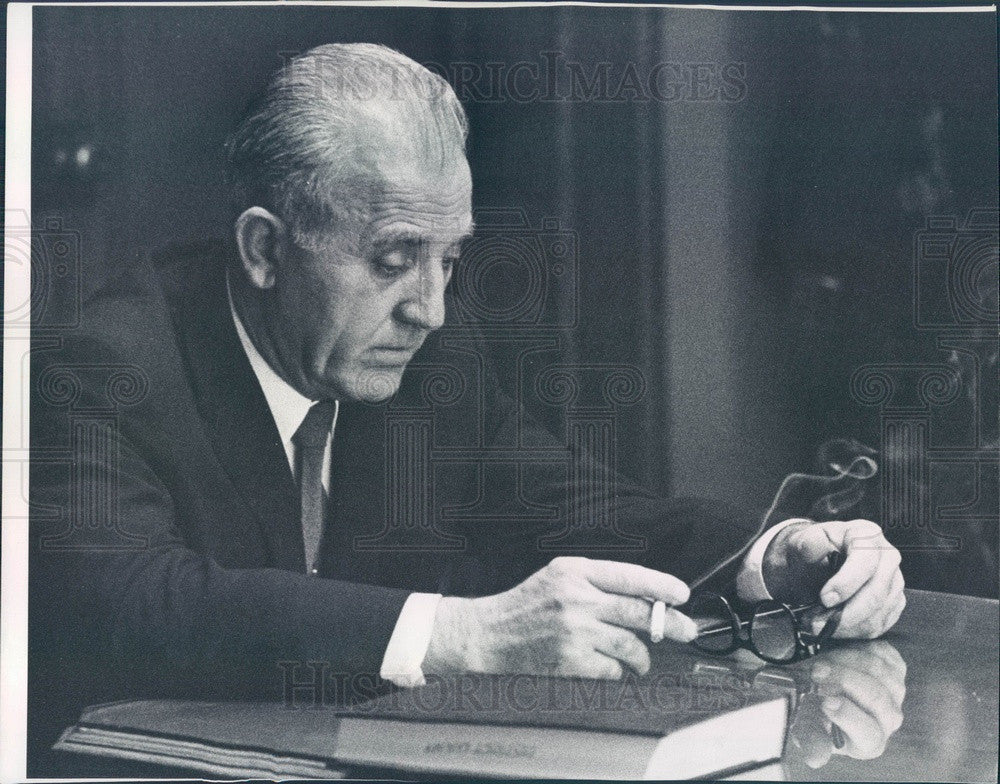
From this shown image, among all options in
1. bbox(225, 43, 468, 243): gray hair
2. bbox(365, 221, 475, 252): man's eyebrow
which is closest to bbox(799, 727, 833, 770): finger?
bbox(365, 221, 475, 252): man's eyebrow

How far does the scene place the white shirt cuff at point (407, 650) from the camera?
69.3 inches

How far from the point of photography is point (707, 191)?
6.21 ft

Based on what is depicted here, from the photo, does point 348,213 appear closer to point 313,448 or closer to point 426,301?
point 426,301

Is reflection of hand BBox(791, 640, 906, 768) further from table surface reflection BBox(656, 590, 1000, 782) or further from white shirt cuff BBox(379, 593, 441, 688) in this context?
white shirt cuff BBox(379, 593, 441, 688)

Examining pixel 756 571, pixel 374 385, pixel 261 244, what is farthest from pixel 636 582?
pixel 261 244

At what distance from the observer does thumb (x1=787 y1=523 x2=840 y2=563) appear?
6.03 feet

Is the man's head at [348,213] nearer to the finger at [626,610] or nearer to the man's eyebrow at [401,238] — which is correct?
the man's eyebrow at [401,238]

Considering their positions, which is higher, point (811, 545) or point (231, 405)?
point (231, 405)

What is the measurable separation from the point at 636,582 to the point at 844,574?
1.03ft

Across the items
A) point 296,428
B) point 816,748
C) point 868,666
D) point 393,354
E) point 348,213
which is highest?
point 348,213

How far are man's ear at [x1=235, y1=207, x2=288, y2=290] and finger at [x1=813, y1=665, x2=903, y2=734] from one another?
3.27 ft

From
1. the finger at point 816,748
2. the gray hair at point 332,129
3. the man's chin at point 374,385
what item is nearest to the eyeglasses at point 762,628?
the finger at point 816,748

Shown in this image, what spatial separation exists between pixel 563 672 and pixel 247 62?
1.03 m

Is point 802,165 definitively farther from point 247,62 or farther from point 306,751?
point 306,751
